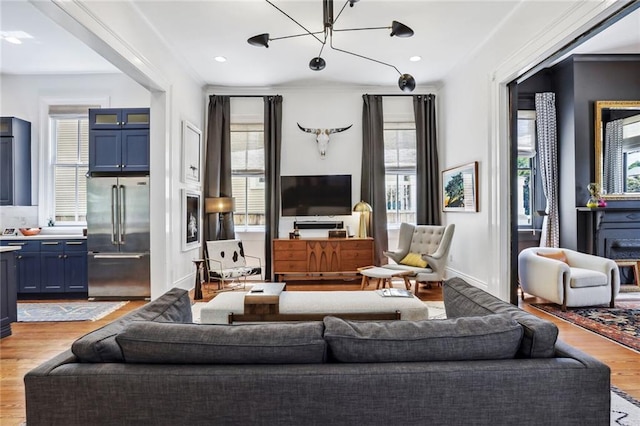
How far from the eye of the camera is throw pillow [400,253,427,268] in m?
5.09

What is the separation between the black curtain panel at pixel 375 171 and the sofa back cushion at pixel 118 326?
443 cm

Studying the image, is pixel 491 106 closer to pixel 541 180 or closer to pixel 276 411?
pixel 541 180

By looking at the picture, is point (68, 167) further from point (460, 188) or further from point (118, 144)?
point (460, 188)

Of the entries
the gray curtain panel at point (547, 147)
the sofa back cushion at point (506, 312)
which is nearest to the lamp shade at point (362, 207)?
the gray curtain panel at point (547, 147)

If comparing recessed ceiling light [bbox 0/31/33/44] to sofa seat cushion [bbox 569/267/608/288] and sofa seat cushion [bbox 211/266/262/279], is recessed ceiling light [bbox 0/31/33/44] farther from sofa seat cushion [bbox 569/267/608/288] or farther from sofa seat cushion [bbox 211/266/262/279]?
sofa seat cushion [bbox 569/267/608/288]

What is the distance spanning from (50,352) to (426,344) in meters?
3.26

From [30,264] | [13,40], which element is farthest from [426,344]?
[13,40]

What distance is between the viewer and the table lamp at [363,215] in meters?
6.02

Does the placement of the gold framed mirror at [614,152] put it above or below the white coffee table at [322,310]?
above

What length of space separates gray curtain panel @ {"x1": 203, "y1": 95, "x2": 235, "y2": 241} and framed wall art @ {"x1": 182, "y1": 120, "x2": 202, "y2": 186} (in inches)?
7.8

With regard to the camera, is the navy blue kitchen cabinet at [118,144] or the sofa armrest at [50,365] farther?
the navy blue kitchen cabinet at [118,144]

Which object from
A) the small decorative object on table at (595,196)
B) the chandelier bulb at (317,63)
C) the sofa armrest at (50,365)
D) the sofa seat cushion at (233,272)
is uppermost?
the chandelier bulb at (317,63)

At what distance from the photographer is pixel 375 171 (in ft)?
20.2

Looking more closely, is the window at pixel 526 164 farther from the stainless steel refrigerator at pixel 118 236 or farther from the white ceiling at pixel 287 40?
the stainless steel refrigerator at pixel 118 236
